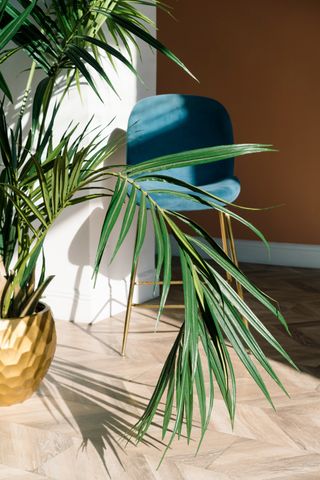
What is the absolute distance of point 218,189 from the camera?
116 inches

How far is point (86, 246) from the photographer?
3.33 meters

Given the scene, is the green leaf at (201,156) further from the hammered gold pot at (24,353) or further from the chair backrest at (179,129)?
the chair backrest at (179,129)

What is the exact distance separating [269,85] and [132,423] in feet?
10.0

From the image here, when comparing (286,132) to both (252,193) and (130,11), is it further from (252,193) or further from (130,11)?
(130,11)

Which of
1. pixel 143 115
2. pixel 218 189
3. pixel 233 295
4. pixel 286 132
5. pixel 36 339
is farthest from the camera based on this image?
pixel 286 132

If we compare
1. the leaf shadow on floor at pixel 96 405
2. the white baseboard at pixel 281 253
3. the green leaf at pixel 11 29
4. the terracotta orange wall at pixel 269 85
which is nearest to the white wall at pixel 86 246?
the leaf shadow on floor at pixel 96 405

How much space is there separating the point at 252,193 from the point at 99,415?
2.83 meters

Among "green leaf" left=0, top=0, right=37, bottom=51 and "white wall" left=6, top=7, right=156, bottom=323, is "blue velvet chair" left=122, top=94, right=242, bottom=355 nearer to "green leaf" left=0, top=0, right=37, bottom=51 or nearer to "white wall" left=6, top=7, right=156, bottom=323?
"white wall" left=6, top=7, right=156, bottom=323

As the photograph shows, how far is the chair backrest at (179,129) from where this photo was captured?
3359mm

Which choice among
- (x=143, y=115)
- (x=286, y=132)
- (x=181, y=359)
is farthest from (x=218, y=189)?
(x=286, y=132)

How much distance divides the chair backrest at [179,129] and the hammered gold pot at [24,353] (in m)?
1.24

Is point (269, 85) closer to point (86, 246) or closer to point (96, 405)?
point (86, 246)

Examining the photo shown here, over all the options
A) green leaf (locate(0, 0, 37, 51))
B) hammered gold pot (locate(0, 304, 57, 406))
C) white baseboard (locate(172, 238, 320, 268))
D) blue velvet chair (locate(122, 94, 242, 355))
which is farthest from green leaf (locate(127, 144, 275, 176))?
white baseboard (locate(172, 238, 320, 268))

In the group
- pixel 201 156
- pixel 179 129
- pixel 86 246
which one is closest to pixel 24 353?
pixel 201 156
